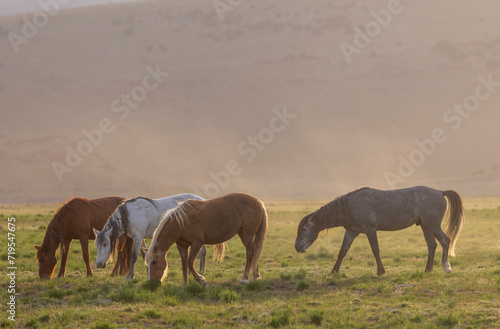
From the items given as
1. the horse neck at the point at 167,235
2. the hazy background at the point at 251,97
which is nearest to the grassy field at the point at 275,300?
the horse neck at the point at 167,235

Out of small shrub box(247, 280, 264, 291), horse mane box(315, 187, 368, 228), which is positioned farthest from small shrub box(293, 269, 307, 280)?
small shrub box(247, 280, 264, 291)

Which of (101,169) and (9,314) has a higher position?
(101,169)

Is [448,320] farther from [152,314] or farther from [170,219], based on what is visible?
[170,219]

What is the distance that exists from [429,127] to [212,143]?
3279 centimetres

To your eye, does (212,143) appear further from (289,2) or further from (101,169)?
(289,2)

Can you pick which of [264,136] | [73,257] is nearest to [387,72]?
[264,136]

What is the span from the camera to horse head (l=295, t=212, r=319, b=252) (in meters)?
15.4

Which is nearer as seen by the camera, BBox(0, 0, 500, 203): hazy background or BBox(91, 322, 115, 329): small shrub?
BBox(91, 322, 115, 329): small shrub

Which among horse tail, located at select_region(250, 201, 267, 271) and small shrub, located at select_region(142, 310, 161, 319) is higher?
horse tail, located at select_region(250, 201, 267, 271)

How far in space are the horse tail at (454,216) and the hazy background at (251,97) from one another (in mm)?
63434

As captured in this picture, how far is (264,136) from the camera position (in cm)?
9219

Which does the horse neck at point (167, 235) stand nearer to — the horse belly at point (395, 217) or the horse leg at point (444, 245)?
the horse belly at point (395, 217)

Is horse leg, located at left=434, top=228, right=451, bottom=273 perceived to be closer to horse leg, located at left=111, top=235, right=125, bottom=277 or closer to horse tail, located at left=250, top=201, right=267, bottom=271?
horse tail, located at left=250, top=201, right=267, bottom=271

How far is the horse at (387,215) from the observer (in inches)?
591
